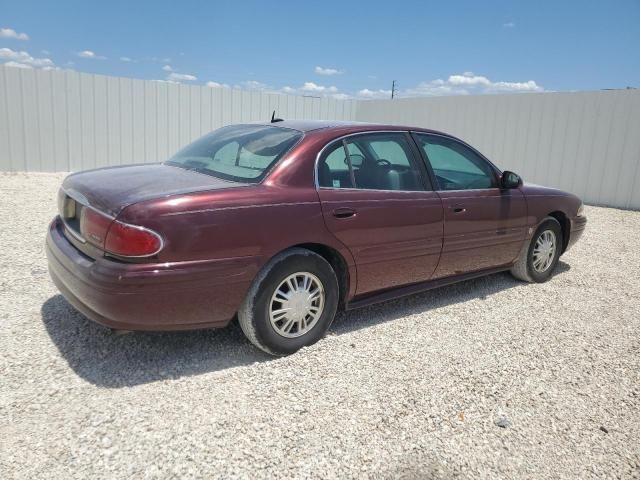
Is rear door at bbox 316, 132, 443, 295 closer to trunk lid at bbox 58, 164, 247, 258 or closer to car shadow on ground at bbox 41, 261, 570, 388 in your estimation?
car shadow on ground at bbox 41, 261, 570, 388

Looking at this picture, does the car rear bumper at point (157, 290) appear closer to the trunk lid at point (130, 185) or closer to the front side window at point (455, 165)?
the trunk lid at point (130, 185)

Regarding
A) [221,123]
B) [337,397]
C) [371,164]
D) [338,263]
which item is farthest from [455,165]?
[221,123]

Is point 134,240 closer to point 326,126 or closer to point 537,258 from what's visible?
point 326,126

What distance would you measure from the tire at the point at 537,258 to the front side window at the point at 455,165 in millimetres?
899

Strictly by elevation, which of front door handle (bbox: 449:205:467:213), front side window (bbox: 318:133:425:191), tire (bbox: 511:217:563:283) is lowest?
tire (bbox: 511:217:563:283)

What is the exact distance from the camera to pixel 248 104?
Answer: 13461 millimetres

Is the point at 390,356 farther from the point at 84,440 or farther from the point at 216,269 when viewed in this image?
the point at 84,440

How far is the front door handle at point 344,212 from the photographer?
335 centimetres

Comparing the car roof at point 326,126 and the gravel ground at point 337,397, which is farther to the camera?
the car roof at point 326,126

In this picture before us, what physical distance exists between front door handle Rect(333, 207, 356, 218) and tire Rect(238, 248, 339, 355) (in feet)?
1.02

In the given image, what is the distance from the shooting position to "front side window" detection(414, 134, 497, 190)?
4.16 metres

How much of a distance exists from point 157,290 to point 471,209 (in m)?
2.71

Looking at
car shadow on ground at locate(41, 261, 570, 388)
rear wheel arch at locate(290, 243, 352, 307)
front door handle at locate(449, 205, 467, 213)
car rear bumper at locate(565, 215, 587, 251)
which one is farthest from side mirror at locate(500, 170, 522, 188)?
rear wheel arch at locate(290, 243, 352, 307)

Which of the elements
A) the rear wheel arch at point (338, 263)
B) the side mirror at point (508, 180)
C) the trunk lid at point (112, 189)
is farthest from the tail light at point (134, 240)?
the side mirror at point (508, 180)
